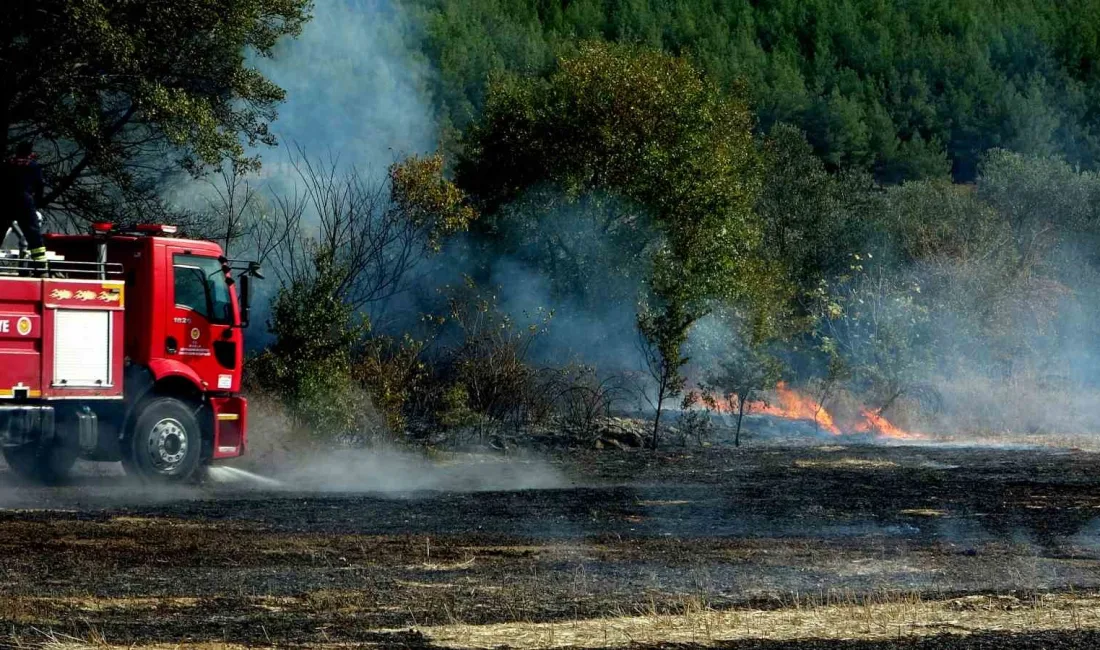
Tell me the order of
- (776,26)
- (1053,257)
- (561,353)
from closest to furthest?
(561,353)
(1053,257)
(776,26)

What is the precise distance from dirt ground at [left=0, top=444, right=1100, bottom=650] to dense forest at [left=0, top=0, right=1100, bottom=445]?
664 centimetres

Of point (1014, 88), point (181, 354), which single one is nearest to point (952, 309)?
point (181, 354)

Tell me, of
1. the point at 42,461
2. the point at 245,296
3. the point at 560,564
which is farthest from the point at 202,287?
the point at 560,564

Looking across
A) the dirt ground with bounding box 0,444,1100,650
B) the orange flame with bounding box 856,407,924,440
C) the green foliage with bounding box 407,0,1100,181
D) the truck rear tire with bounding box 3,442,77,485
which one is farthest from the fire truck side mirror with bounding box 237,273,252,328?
the green foliage with bounding box 407,0,1100,181

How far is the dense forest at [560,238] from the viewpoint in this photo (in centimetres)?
2330

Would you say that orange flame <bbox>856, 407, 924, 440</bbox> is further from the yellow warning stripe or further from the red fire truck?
the yellow warning stripe

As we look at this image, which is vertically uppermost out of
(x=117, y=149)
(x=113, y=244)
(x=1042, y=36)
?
(x=1042, y=36)

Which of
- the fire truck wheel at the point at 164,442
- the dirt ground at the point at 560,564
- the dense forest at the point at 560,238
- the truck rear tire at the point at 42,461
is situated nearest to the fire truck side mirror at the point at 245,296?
the fire truck wheel at the point at 164,442

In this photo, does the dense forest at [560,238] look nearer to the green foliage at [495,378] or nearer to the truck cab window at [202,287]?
the green foliage at [495,378]

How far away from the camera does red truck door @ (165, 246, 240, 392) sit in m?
17.9

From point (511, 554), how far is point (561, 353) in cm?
2275

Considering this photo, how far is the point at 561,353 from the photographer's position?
35.1 metres

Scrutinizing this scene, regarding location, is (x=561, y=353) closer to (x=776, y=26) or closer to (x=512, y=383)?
(x=512, y=383)

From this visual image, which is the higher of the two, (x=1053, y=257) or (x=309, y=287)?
(x=1053, y=257)
